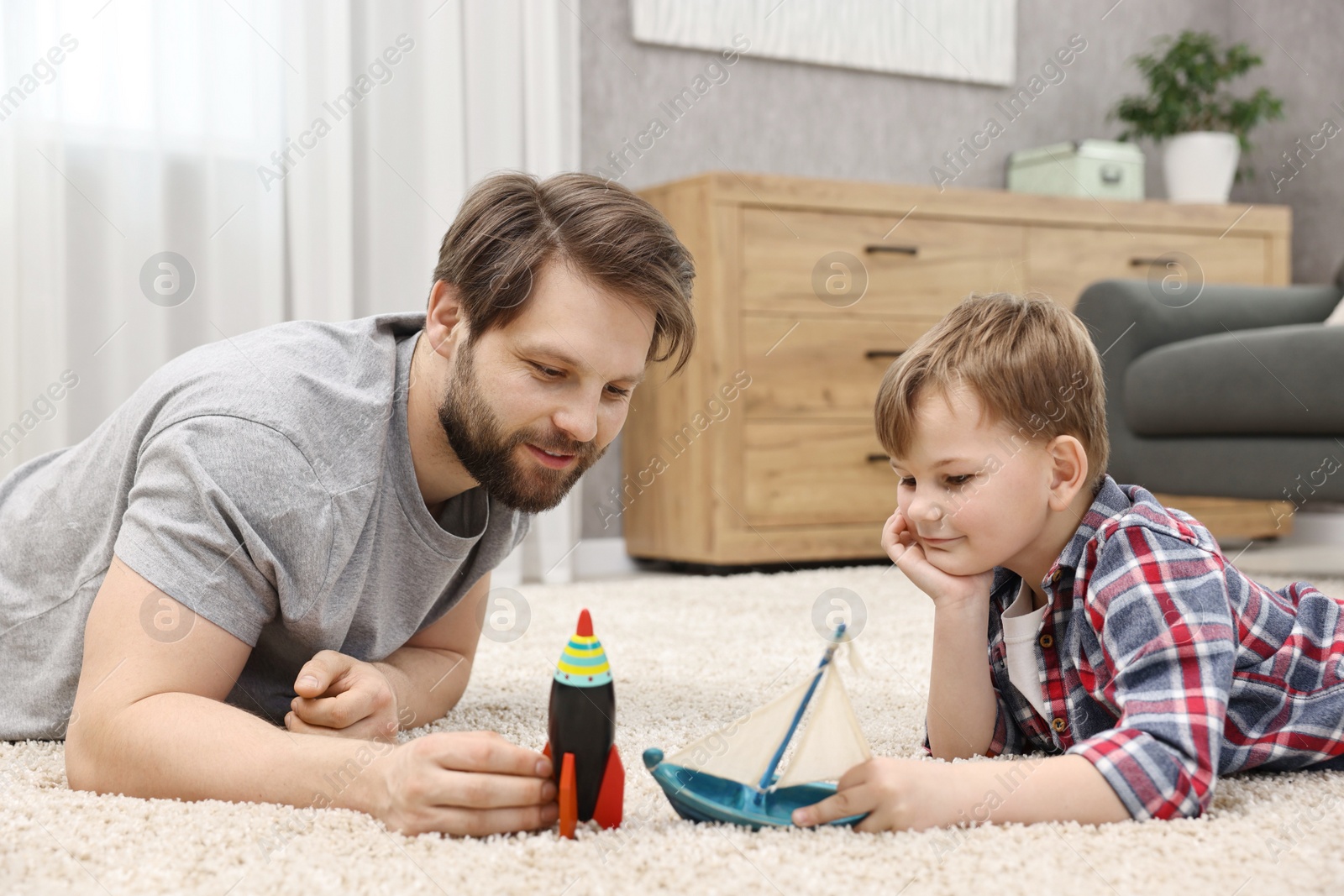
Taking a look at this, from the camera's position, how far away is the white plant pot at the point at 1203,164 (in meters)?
3.21

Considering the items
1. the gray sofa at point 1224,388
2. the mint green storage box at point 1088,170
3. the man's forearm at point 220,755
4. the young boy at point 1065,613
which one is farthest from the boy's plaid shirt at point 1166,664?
the mint green storage box at point 1088,170

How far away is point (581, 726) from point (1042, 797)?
31 cm

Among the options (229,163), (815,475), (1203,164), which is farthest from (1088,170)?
(229,163)

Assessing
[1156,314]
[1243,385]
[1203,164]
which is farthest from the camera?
[1203,164]

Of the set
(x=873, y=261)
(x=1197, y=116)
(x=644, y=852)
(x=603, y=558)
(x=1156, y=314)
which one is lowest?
(x=603, y=558)

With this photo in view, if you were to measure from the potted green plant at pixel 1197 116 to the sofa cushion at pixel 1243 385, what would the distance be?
0.99m

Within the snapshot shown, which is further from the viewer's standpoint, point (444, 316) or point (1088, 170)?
point (1088, 170)

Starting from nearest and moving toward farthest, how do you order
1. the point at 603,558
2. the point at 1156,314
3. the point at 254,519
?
the point at 254,519, the point at 1156,314, the point at 603,558

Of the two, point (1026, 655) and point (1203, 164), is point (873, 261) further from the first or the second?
point (1026, 655)

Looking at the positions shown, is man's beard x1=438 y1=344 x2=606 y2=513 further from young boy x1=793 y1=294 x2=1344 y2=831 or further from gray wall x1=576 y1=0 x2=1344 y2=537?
gray wall x1=576 y1=0 x2=1344 y2=537

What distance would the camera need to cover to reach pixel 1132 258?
295 centimetres

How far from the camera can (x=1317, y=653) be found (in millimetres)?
918

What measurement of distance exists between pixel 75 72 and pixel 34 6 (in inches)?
4.8

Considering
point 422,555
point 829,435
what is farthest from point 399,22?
point 422,555
